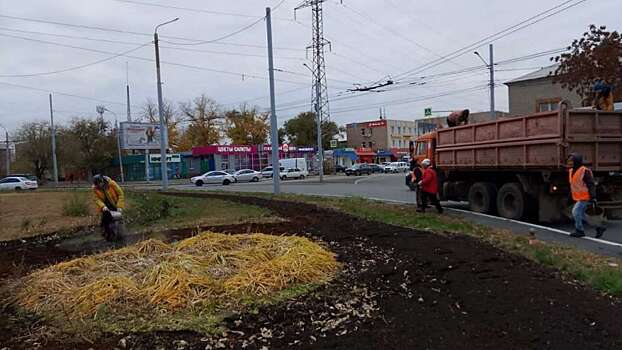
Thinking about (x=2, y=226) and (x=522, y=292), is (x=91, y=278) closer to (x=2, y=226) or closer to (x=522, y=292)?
(x=522, y=292)

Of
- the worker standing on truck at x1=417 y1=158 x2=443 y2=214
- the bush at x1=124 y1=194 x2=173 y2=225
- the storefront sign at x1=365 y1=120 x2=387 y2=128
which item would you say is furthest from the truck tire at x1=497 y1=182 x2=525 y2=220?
the storefront sign at x1=365 y1=120 x2=387 y2=128

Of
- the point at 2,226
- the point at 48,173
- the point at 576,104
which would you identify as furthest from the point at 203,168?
the point at 2,226

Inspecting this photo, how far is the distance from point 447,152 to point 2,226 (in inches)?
523

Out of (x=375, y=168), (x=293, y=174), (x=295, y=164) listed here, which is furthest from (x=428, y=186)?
(x=375, y=168)

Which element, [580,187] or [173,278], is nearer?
[173,278]

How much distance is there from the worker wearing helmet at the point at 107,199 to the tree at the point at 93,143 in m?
66.9

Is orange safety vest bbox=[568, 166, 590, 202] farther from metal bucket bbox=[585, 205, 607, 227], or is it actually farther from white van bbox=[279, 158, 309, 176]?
white van bbox=[279, 158, 309, 176]

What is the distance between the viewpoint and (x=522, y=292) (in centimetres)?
562

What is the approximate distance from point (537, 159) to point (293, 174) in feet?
151

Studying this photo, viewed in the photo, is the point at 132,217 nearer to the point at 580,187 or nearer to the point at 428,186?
the point at 428,186

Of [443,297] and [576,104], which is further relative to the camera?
[576,104]

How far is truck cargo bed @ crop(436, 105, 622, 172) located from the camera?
11.5m

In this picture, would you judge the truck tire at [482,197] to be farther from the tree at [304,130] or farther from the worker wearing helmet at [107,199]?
the tree at [304,130]

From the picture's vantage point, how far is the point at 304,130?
96.1m
